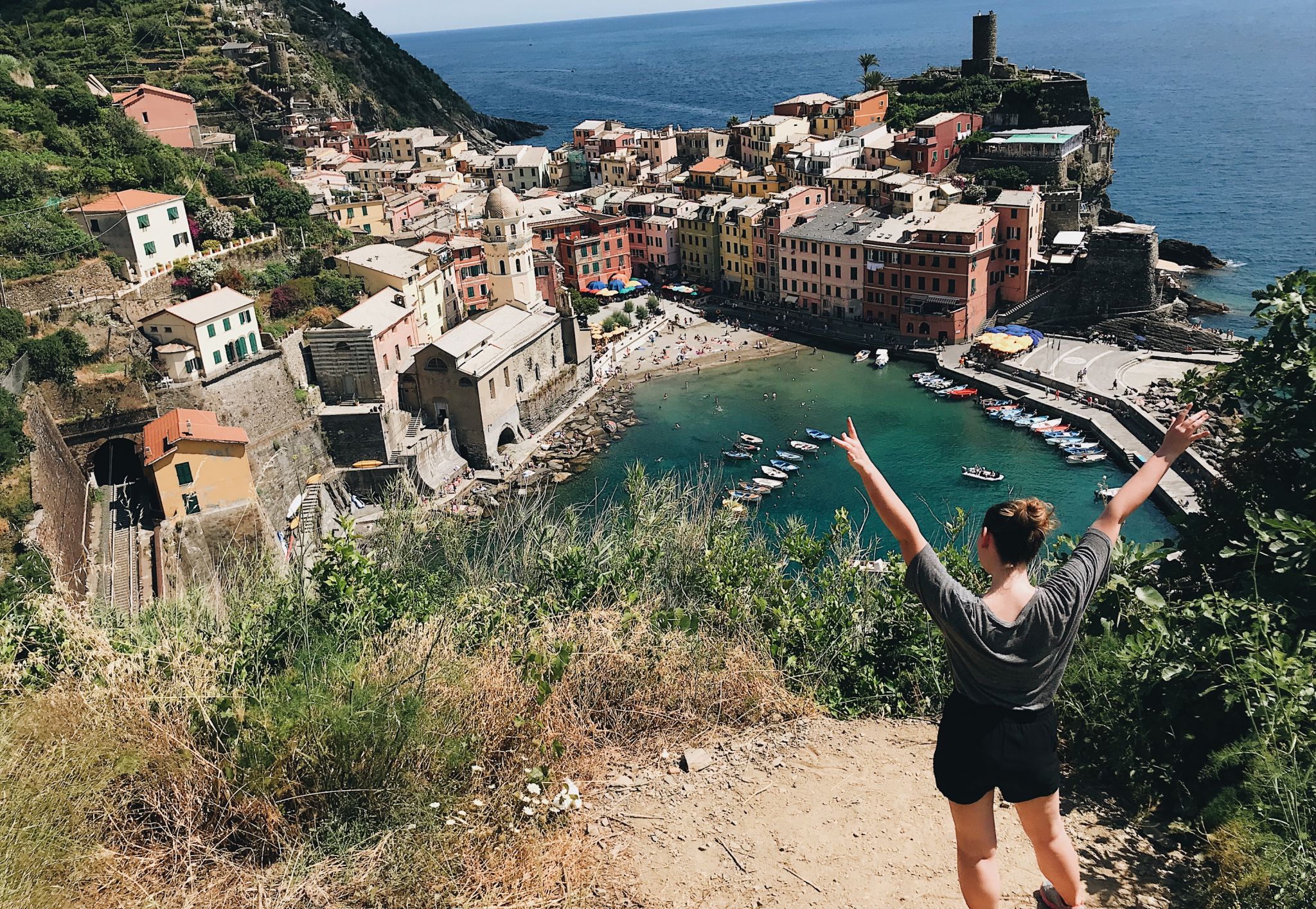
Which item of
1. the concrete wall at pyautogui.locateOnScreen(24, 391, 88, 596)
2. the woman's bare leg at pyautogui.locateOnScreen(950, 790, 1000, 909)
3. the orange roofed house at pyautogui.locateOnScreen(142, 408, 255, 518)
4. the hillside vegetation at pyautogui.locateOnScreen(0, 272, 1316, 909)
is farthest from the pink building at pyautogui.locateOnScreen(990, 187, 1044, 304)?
the woman's bare leg at pyautogui.locateOnScreen(950, 790, 1000, 909)

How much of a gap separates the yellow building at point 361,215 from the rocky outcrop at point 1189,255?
38.0 meters

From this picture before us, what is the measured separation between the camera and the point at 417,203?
47.8 metres

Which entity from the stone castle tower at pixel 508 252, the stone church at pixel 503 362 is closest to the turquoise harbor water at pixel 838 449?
the stone church at pixel 503 362

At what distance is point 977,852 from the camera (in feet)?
12.1

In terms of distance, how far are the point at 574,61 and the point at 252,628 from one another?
209 m

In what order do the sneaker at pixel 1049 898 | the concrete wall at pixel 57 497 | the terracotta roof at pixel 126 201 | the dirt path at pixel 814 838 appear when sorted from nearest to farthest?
the sneaker at pixel 1049 898 < the dirt path at pixel 814 838 < the concrete wall at pixel 57 497 < the terracotta roof at pixel 126 201

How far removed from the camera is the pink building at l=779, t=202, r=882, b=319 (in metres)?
42.7

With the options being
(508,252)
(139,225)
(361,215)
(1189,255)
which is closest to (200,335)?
(139,225)

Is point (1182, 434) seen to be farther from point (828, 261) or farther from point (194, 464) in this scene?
point (828, 261)

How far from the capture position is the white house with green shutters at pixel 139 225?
94.4 feet

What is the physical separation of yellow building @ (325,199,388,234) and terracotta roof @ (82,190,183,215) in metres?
11.4

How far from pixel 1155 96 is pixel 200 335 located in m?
106

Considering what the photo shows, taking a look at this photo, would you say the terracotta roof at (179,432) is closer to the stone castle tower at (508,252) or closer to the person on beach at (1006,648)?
the stone castle tower at (508,252)

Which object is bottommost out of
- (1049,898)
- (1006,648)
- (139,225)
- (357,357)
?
(357,357)
